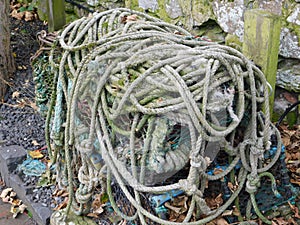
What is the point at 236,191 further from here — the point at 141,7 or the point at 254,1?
the point at 141,7

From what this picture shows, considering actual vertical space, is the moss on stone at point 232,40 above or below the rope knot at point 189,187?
above

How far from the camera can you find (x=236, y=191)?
256 cm

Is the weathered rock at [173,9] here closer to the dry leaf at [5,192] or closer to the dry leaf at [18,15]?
the dry leaf at [5,192]

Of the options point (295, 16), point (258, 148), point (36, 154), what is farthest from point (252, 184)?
point (36, 154)

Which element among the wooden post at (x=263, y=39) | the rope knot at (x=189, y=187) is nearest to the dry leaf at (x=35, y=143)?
the wooden post at (x=263, y=39)

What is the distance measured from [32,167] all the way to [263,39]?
190cm

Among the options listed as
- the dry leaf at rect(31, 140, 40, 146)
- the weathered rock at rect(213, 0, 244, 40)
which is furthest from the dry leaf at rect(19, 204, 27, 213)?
the weathered rock at rect(213, 0, 244, 40)

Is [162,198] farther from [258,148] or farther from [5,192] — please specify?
[5,192]

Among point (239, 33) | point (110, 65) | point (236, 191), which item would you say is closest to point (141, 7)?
point (239, 33)

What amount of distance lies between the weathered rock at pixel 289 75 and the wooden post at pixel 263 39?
0.21 meters

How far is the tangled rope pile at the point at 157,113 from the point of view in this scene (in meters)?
2.29

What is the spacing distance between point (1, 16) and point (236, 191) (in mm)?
2927

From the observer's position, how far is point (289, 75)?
3266 millimetres

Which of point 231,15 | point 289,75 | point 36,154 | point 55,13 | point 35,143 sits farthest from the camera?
point 55,13
